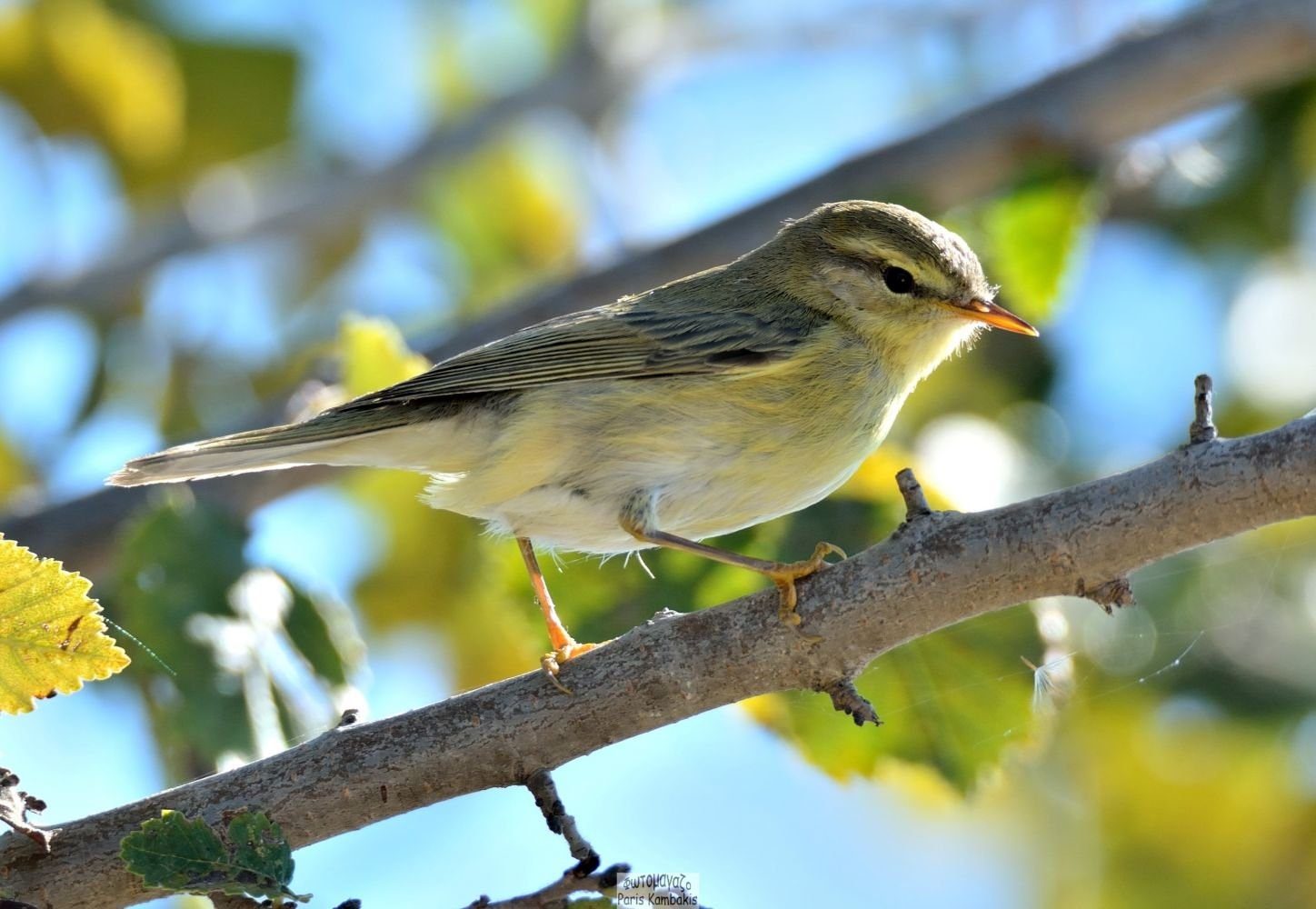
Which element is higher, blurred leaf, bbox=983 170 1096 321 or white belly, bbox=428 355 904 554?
blurred leaf, bbox=983 170 1096 321

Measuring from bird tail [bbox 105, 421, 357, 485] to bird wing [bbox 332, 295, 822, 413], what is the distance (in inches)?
5.5

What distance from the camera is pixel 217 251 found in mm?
6059

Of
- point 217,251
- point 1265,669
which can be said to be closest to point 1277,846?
point 1265,669

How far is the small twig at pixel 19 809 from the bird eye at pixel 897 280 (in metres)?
2.88

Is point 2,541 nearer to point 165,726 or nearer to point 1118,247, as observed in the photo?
point 165,726

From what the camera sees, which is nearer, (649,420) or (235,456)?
(235,456)

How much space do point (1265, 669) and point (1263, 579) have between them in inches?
12.9

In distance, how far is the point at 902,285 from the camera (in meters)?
4.44

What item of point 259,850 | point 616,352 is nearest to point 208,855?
point 259,850

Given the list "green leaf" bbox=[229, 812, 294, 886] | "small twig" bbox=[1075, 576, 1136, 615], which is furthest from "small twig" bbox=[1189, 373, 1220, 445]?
"green leaf" bbox=[229, 812, 294, 886]

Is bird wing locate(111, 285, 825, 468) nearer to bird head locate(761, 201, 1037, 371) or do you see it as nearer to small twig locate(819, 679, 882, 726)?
bird head locate(761, 201, 1037, 371)

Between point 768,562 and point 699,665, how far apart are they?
569 mm

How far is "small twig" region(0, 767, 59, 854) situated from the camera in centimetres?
253

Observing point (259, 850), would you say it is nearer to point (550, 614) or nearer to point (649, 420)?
point (550, 614)
